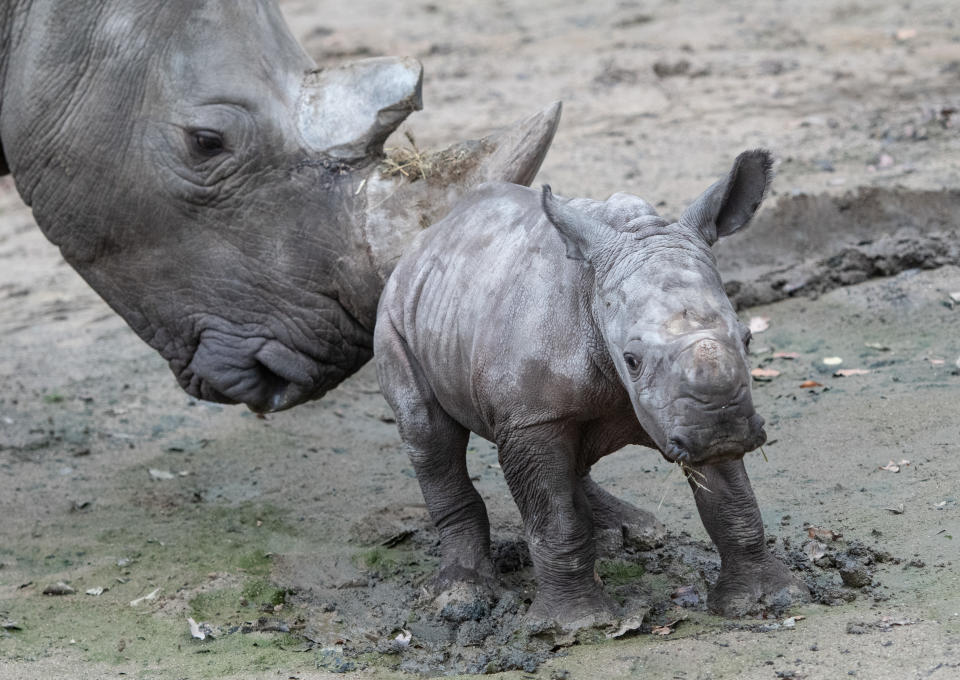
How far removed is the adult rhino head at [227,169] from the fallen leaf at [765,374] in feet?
6.06

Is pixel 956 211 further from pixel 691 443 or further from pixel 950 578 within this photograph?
pixel 691 443

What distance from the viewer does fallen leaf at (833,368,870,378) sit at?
622cm

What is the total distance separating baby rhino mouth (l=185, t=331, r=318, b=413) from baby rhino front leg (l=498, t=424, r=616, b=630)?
1420 millimetres

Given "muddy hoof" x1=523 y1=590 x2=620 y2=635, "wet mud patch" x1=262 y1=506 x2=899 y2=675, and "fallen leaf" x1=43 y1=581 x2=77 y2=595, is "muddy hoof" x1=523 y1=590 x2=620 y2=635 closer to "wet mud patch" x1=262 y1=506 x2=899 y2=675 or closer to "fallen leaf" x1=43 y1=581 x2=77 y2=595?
"wet mud patch" x1=262 y1=506 x2=899 y2=675

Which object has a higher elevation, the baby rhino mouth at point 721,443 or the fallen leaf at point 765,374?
the baby rhino mouth at point 721,443

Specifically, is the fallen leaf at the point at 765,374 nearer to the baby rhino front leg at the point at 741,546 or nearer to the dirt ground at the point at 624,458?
the dirt ground at the point at 624,458

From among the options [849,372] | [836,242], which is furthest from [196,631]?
[836,242]

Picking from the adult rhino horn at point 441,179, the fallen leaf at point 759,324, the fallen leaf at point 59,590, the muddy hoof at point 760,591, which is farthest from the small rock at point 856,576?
the fallen leaf at point 59,590

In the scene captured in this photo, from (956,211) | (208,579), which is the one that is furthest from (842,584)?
(956,211)

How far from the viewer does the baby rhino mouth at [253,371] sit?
550cm

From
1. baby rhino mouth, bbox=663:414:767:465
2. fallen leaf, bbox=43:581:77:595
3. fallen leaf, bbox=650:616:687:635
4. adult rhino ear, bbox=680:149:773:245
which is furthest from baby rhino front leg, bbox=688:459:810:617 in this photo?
fallen leaf, bbox=43:581:77:595

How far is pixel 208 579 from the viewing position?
17.3 feet

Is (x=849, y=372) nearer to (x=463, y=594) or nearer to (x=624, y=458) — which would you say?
(x=624, y=458)

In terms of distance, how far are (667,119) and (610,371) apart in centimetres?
635
